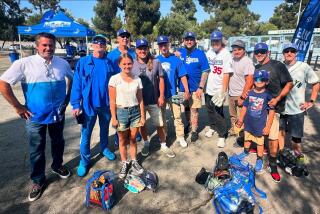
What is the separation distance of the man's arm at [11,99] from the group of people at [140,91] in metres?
0.01

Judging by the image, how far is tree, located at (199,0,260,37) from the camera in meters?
51.5

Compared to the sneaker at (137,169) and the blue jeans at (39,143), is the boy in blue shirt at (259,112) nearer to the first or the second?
the sneaker at (137,169)

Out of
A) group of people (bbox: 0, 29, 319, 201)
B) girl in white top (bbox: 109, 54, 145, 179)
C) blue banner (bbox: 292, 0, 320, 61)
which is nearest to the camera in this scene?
group of people (bbox: 0, 29, 319, 201)

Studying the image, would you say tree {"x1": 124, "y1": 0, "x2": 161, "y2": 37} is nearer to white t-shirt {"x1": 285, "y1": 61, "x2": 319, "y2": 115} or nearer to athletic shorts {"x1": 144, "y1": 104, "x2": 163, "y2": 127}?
Answer: athletic shorts {"x1": 144, "y1": 104, "x2": 163, "y2": 127}

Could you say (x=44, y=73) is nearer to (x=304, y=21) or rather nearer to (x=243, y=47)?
(x=243, y=47)

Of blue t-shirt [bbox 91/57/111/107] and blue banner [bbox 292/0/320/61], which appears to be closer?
blue t-shirt [bbox 91/57/111/107]

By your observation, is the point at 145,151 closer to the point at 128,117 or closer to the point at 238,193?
the point at 128,117

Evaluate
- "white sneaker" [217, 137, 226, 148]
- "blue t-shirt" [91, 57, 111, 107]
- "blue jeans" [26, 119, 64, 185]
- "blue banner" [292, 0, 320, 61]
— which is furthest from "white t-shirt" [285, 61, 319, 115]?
"blue jeans" [26, 119, 64, 185]

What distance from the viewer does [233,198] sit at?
287 cm

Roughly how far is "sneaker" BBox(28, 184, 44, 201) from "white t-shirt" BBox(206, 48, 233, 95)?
333 cm

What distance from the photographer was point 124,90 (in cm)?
346

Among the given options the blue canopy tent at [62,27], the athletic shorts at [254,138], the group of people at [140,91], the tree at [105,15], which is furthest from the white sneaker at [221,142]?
the tree at [105,15]

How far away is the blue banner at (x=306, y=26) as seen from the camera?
512 centimetres

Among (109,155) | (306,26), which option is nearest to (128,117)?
(109,155)
